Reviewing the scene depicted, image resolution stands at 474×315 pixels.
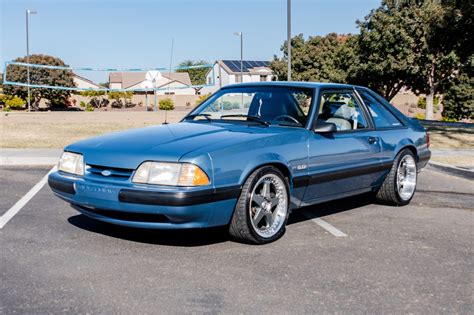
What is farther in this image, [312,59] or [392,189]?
[312,59]

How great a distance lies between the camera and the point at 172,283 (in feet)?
12.8

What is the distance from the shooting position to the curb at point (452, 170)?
30.8 ft

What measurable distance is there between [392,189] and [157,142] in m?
3.01

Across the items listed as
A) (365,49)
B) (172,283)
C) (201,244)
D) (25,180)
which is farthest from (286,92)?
(365,49)

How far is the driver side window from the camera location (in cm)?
591

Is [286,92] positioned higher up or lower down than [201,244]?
higher up

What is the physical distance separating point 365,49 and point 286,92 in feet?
112

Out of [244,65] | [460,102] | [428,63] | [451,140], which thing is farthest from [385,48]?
[244,65]

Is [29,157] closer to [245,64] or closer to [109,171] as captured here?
[109,171]

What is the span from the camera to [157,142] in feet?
15.7

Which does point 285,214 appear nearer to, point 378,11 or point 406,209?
point 406,209

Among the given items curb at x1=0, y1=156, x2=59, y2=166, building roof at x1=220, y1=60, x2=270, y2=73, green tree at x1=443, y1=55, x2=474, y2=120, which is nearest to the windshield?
curb at x1=0, y1=156, x2=59, y2=166

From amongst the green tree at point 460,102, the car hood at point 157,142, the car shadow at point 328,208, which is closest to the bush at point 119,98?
the green tree at point 460,102

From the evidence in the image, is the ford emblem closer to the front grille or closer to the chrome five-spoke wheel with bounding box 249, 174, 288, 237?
the front grille
